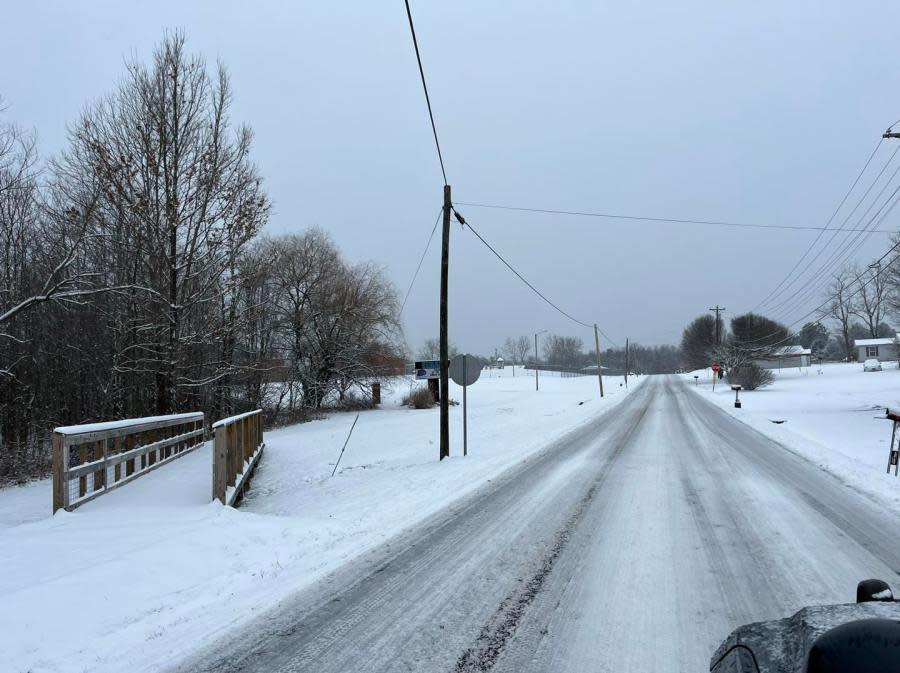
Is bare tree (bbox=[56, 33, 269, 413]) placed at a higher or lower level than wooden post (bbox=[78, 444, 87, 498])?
higher

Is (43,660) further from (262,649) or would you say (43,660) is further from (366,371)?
(366,371)

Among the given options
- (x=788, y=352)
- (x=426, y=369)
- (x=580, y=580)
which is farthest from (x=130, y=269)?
(x=788, y=352)

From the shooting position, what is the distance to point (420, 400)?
37.2 metres

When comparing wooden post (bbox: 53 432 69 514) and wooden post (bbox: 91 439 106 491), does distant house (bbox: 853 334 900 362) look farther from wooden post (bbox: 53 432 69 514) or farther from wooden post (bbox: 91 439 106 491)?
wooden post (bbox: 53 432 69 514)

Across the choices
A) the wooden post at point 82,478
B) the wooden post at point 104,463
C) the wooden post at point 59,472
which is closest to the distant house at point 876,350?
the wooden post at point 104,463

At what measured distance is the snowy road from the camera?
369cm

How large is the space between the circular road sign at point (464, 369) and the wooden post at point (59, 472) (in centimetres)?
858

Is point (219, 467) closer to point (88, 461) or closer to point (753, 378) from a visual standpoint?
point (88, 461)

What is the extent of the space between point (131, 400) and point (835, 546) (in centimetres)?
1856

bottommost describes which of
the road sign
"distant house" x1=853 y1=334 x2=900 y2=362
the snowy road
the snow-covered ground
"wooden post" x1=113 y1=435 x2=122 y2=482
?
the snow-covered ground

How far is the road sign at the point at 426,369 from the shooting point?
38.1 meters

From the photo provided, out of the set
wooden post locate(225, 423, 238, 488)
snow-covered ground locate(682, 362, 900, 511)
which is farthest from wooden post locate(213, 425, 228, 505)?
snow-covered ground locate(682, 362, 900, 511)

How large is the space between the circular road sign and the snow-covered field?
253 centimetres

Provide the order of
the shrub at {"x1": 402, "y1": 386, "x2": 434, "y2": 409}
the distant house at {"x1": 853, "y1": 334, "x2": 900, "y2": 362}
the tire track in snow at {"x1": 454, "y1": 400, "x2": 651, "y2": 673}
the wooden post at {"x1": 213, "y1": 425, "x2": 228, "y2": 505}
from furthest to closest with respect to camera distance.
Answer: the distant house at {"x1": 853, "y1": 334, "x2": 900, "y2": 362}
the shrub at {"x1": 402, "y1": 386, "x2": 434, "y2": 409}
the wooden post at {"x1": 213, "y1": 425, "x2": 228, "y2": 505}
the tire track in snow at {"x1": 454, "y1": 400, "x2": 651, "y2": 673}
